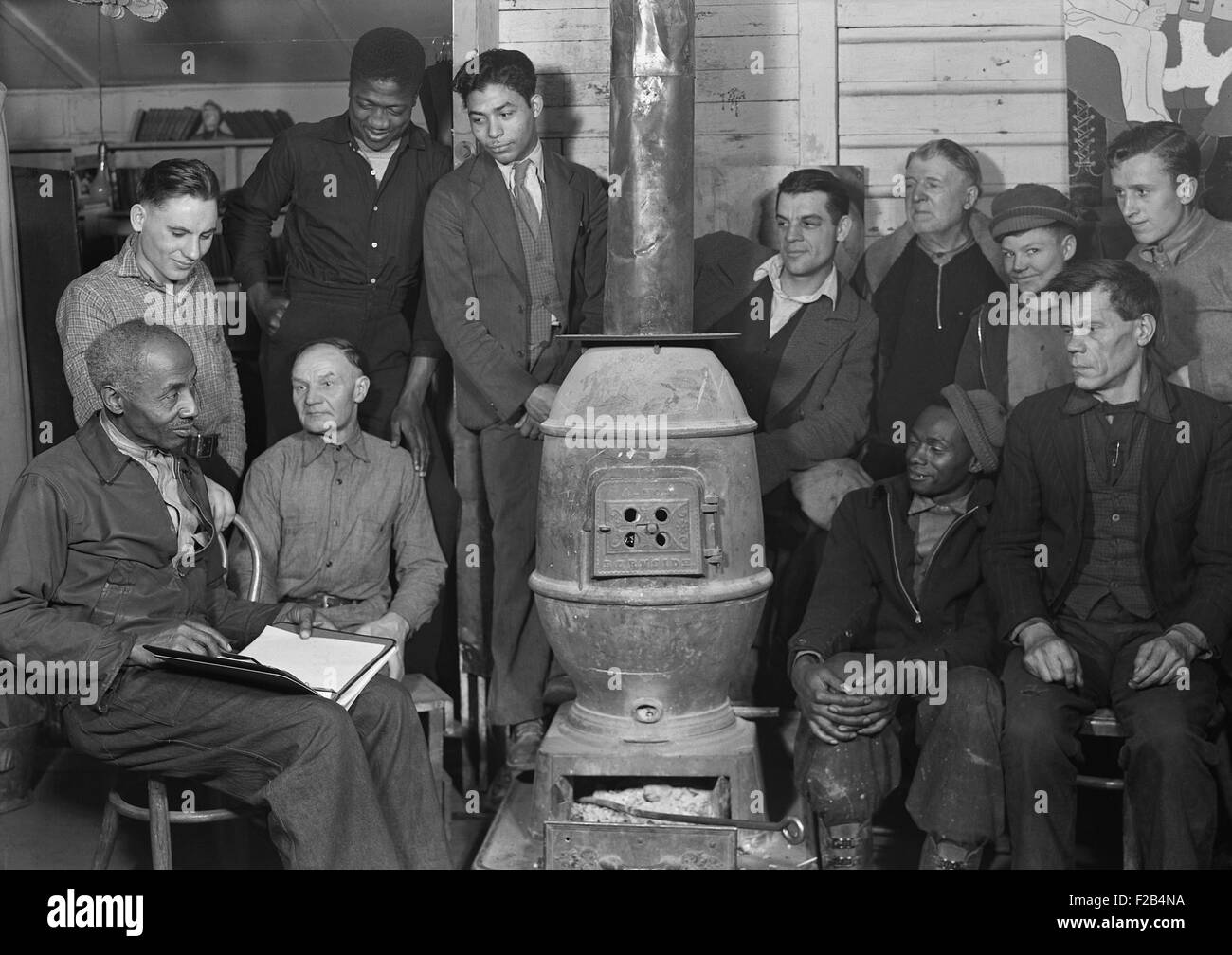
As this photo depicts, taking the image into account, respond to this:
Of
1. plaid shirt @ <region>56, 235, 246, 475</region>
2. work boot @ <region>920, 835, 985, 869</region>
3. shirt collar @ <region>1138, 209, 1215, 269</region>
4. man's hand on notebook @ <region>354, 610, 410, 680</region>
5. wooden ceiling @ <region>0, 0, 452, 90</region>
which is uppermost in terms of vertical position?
wooden ceiling @ <region>0, 0, 452, 90</region>

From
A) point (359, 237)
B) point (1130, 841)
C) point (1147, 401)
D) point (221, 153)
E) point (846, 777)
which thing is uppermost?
point (221, 153)

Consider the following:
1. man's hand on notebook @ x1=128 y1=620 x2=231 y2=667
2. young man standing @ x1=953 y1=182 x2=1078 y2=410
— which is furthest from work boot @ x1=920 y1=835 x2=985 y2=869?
man's hand on notebook @ x1=128 y1=620 x2=231 y2=667

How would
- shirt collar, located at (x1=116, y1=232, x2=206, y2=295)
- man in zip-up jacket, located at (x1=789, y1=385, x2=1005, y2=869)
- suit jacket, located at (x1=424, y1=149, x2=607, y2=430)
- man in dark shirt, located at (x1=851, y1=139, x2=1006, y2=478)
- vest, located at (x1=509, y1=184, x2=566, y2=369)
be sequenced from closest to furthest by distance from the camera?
man in zip-up jacket, located at (x1=789, y1=385, x2=1005, y2=869) → shirt collar, located at (x1=116, y1=232, x2=206, y2=295) → suit jacket, located at (x1=424, y1=149, x2=607, y2=430) → vest, located at (x1=509, y1=184, x2=566, y2=369) → man in dark shirt, located at (x1=851, y1=139, x2=1006, y2=478)

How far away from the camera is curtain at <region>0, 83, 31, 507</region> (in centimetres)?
471

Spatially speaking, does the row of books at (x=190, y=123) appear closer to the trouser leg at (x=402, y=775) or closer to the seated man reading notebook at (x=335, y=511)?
the seated man reading notebook at (x=335, y=511)

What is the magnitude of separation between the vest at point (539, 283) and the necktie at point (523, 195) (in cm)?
1

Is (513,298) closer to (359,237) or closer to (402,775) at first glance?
(359,237)

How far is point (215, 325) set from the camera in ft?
14.4

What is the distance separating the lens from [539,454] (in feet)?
15.2

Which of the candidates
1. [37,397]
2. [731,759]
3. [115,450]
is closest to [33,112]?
[37,397]

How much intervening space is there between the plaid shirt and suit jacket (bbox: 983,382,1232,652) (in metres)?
2.40

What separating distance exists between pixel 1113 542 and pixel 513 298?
6.59 ft

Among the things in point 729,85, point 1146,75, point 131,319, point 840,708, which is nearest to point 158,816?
point 131,319

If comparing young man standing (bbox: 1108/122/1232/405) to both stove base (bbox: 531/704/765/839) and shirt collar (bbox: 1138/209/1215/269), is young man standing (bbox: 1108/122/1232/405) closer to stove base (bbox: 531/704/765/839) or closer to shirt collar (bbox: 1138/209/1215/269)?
shirt collar (bbox: 1138/209/1215/269)
